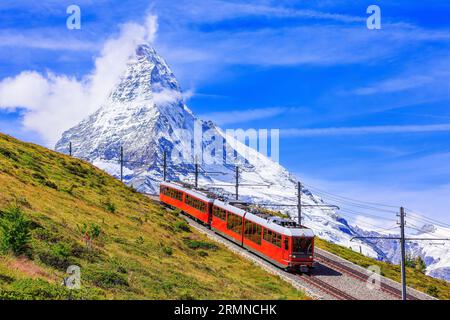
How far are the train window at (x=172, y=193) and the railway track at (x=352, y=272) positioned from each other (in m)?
20.5

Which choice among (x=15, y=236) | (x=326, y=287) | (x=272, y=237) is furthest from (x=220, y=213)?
(x=15, y=236)

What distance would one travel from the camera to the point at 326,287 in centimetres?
3219

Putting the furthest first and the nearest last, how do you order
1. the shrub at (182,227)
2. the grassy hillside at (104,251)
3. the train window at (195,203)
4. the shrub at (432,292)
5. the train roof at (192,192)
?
1. the train window at (195,203)
2. the train roof at (192,192)
3. the shrub at (182,227)
4. the shrub at (432,292)
5. the grassy hillside at (104,251)

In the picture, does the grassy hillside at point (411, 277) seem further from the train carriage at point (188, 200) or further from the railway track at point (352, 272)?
the train carriage at point (188, 200)

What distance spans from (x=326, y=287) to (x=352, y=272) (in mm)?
7910

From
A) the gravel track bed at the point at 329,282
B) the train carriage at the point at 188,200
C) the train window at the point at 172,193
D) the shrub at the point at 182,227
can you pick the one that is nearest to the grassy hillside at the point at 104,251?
the shrub at the point at 182,227

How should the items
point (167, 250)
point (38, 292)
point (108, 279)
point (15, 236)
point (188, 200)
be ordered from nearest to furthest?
1. point (38, 292)
2. point (15, 236)
3. point (108, 279)
4. point (167, 250)
5. point (188, 200)

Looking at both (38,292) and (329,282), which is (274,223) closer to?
(329,282)

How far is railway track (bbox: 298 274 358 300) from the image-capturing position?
2992 cm

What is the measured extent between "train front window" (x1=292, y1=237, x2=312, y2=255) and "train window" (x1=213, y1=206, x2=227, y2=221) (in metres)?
11.7

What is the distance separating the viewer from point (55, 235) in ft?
88.0

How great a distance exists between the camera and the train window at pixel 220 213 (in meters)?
45.4

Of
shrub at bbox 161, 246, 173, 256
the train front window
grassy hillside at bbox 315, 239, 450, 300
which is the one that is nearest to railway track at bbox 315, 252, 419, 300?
the train front window

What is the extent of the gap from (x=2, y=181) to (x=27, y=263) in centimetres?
1837
